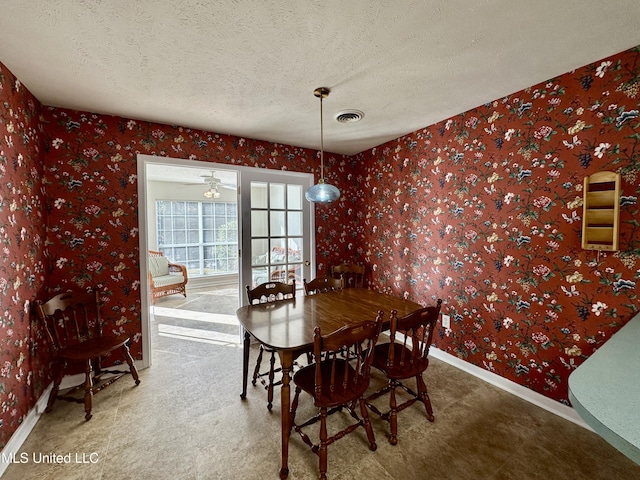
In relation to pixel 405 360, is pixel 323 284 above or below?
above

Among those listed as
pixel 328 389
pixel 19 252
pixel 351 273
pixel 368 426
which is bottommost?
pixel 368 426

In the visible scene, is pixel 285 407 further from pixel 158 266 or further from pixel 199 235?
pixel 199 235

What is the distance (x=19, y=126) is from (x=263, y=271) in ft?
7.63

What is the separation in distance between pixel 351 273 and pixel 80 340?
9.19 feet

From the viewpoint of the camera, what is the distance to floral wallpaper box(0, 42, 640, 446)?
5.74 feet

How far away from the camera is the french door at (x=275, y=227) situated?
127 inches

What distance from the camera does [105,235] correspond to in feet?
8.23

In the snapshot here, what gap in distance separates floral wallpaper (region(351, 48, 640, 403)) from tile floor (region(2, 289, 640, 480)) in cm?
40

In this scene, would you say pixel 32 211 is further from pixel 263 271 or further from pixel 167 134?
pixel 263 271

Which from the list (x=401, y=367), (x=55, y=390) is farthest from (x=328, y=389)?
(x=55, y=390)

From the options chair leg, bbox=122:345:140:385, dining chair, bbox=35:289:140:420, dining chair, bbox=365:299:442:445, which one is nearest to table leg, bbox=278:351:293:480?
dining chair, bbox=365:299:442:445

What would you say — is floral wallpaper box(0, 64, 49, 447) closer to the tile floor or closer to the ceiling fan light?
the tile floor

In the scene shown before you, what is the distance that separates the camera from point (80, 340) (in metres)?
2.38

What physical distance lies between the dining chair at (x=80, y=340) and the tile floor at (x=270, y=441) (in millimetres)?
136
